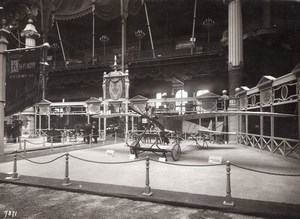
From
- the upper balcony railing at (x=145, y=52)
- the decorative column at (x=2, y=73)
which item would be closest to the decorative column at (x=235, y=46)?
the upper balcony railing at (x=145, y=52)

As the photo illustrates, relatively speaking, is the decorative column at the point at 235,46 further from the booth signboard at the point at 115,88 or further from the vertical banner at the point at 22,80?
the vertical banner at the point at 22,80

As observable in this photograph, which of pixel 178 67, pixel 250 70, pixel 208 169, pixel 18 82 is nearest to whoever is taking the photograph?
pixel 208 169

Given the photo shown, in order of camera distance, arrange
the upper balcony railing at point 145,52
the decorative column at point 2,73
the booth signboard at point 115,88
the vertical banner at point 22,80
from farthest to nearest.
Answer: the upper balcony railing at point 145,52 → the booth signboard at point 115,88 → the decorative column at point 2,73 → the vertical banner at point 22,80

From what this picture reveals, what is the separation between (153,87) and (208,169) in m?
18.9

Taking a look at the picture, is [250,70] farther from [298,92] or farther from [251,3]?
[298,92]

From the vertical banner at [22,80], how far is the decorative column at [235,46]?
37.4 ft

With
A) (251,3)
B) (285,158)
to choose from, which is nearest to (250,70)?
(251,3)

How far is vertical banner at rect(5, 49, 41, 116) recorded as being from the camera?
9023 millimetres

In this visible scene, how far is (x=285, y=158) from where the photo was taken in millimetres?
8836

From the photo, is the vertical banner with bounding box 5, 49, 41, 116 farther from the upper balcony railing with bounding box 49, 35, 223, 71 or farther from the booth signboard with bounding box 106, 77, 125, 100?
the upper balcony railing with bounding box 49, 35, 223, 71

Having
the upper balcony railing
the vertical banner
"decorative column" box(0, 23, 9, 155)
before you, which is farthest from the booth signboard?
"decorative column" box(0, 23, 9, 155)

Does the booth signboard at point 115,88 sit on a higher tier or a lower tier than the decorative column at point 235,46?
lower

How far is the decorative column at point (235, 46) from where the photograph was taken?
595 inches

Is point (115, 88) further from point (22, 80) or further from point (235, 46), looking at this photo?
point (235, 46)
